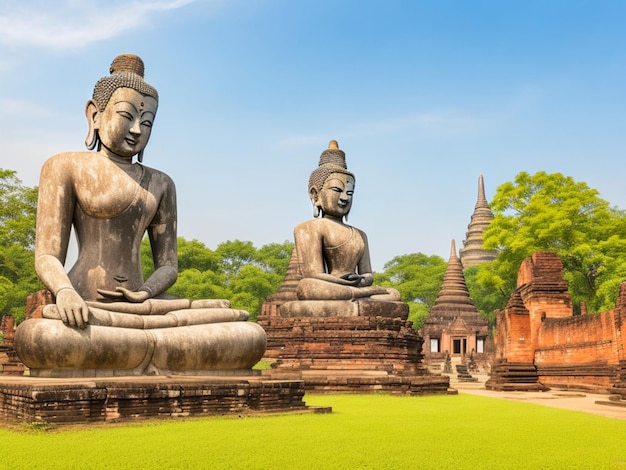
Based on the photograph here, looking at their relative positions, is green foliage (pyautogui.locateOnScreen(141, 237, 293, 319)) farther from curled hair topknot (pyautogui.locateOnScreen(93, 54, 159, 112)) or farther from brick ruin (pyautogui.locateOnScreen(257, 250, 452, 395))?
curled hair topknot (pyautogui.locateOnScreen(93, 54, 159, 112))

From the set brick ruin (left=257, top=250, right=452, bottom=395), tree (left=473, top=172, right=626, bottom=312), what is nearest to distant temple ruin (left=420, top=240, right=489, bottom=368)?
tree (left=473, top=172, right=626, bottom=312)

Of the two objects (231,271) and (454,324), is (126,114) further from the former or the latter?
(231,271)

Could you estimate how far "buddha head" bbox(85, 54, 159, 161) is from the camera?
956 cm

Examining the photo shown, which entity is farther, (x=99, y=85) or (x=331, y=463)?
(x=99, y=85)

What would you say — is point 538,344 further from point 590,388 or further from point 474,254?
point 474,254

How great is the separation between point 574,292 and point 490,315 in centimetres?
2573

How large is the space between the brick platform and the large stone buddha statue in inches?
18.6

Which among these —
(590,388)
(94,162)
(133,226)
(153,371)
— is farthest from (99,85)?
(590,388)

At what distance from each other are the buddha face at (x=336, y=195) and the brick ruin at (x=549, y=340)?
6.35 meters

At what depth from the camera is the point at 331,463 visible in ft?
17.0

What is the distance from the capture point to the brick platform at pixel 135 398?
6.45m

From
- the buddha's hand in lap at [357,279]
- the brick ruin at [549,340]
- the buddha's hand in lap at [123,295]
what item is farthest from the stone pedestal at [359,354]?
the buddha's hand in lap at [123,295]

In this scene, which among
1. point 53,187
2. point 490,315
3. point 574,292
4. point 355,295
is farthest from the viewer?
point 490,315

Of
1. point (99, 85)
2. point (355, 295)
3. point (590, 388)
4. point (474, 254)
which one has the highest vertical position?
point (474, 254)
